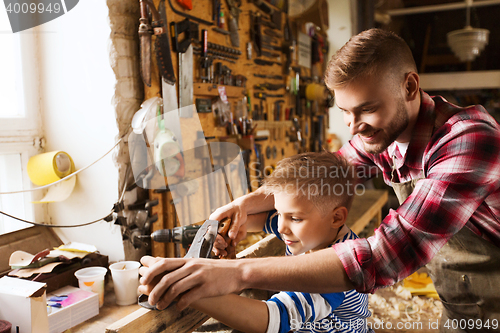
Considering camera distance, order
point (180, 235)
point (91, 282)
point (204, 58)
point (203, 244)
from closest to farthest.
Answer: point (203, 244)
point (180, 235)
point (91, 282)
point (204, 58)

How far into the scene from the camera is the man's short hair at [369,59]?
1153 millimetres

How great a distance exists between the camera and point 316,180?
47.7 inches

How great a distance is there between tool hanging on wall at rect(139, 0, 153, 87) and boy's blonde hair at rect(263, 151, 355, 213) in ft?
3.72

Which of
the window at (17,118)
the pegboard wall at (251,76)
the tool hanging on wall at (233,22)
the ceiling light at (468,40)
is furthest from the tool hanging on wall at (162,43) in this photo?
the ceiling light at (468,40)

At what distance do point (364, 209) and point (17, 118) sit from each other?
2343 millimetres

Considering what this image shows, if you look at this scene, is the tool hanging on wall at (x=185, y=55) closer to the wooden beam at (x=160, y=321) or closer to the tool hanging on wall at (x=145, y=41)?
the tool hanging on wall at (x=145, y=41)

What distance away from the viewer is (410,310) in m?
1.94

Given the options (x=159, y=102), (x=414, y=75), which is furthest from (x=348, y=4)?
(x=414, y=75)

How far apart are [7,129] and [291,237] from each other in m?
1.71

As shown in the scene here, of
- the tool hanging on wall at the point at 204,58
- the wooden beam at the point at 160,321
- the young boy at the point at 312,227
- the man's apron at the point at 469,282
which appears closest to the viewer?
the wooden beam at the point at 160,321

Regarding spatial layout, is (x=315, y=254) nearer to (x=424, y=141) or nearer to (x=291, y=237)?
(x=291, y=237)

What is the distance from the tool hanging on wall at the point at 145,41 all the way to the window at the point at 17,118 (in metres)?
0.70

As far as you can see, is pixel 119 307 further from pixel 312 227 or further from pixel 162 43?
pixel 162 43

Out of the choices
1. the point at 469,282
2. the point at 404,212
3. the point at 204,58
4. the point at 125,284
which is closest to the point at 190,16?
the point at 204,58
